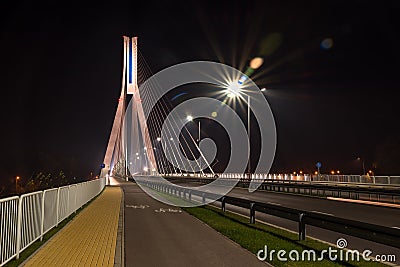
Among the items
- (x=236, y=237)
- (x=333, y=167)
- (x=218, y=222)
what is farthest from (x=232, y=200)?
(x=333, y=167)

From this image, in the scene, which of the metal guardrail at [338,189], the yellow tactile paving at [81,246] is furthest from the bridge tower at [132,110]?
the yellow tactile paving at [81,246]

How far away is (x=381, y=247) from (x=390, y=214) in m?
7.73

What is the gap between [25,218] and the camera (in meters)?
9.06

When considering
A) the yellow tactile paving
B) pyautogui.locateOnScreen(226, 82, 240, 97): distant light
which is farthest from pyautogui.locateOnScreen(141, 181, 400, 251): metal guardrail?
pyautogui.locateOnScreen(226, 82, 240, 97): distant light

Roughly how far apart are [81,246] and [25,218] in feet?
5.45

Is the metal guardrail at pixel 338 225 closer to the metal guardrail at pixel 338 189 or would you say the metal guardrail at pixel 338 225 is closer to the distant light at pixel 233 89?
the metal guardrail at pixel 338 189

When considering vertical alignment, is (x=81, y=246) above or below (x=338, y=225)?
below

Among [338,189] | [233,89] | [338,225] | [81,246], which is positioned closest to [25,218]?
[81,246]

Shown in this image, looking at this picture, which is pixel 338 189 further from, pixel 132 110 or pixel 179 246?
pixel 132 110

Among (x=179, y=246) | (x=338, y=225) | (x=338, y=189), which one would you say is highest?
(x=338, y=189)

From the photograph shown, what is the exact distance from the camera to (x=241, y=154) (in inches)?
3600

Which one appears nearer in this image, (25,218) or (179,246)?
(25,218)

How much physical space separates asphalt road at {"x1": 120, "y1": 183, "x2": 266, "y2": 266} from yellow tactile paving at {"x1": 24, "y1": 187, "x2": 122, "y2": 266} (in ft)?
1.43

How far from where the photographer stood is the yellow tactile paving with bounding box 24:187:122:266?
843cm
